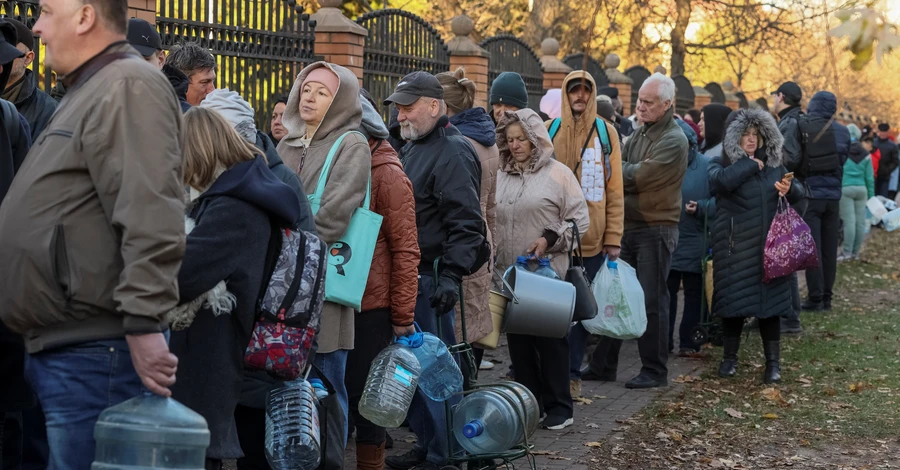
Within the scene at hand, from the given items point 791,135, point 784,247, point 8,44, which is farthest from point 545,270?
point 791,135

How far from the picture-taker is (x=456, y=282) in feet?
18.9

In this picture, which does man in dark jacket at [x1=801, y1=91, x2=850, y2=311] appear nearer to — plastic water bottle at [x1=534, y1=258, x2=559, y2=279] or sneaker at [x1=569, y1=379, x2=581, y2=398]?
sneaker at [x1=569, y1=379, x2=581, y2=398]

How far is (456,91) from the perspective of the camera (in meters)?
7.07

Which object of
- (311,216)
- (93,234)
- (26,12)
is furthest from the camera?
(26,12)

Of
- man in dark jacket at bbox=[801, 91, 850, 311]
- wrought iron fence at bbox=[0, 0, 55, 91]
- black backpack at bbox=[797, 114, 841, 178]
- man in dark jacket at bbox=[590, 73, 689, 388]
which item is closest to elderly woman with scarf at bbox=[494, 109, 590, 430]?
man in dark jacket at bbox=[590, 73, 689, 388]

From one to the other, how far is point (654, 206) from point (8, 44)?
205 inches

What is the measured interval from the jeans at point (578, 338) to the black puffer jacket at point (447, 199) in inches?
97.5

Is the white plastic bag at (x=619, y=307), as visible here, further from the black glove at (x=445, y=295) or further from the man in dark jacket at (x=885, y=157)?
the man in dark jacket at (x=885, y=157)

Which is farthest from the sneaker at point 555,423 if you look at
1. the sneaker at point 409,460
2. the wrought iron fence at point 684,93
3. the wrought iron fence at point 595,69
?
the wrought iron fence at point 684,93

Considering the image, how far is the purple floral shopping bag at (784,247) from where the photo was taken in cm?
898

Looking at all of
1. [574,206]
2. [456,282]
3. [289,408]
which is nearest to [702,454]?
[574,206]

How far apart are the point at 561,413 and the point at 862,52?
5009 mm

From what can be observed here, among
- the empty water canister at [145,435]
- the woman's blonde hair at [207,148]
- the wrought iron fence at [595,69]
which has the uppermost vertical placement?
the wrought iron fence at [595,69]

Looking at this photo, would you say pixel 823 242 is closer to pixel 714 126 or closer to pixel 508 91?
pixel 714 126
